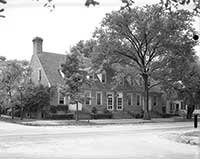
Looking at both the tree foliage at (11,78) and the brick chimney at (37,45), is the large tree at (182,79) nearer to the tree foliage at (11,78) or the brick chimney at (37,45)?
the tree foliage at (11,78)

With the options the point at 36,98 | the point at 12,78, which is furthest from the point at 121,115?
the point at 12,78

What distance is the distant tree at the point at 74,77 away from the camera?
26625 millimetres

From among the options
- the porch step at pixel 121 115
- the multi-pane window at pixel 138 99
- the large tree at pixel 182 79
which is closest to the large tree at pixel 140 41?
the large tree at pixel 182 79

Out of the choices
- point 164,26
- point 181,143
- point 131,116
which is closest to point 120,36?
point 164,26

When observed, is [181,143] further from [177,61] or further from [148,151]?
[177,61]

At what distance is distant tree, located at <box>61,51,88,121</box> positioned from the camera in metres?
26.6

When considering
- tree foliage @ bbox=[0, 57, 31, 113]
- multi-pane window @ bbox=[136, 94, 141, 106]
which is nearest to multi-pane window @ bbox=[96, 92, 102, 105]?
multi-pane window @ bbox=[136, 94, 141, 106]

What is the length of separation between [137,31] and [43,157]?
81.7 ft

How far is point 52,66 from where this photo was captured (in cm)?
3594

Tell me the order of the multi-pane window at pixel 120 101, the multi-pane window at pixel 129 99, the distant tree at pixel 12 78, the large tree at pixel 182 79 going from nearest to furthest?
the distant tree at pixel 12 78
the large tree at pixel 182 79
the multi-pane window at pixel 120 101
the multi-pane window at pixel 129 99

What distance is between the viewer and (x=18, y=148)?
10.7 metres

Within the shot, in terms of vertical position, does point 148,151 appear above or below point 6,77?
below

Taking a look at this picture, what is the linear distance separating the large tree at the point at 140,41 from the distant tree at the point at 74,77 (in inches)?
245

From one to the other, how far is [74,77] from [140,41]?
31.9 feet
